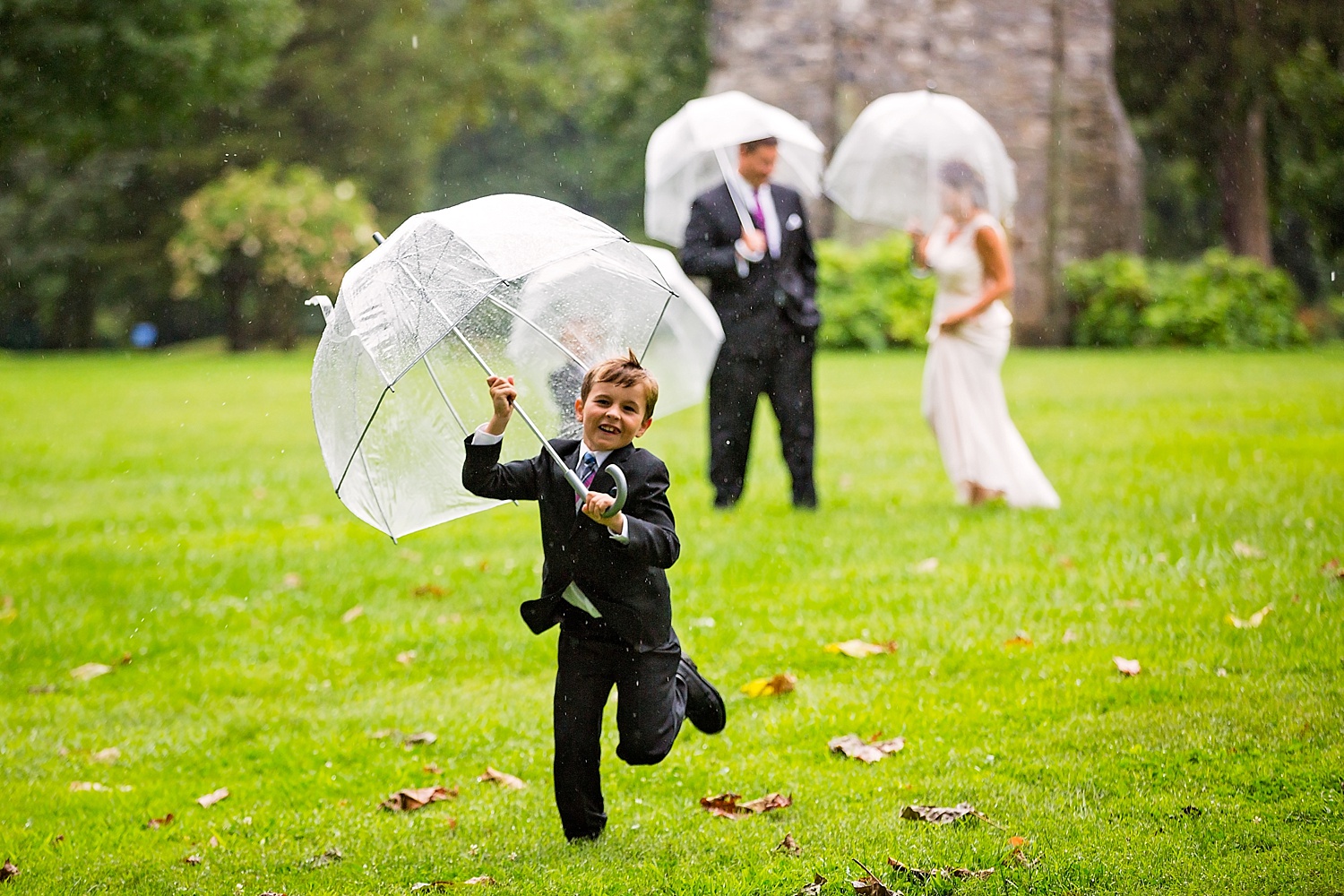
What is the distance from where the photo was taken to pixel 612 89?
145ft

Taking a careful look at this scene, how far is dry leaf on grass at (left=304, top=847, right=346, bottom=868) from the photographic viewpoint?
14.4ft

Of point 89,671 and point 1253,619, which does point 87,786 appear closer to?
point 89,671

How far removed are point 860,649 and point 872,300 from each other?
19456mm

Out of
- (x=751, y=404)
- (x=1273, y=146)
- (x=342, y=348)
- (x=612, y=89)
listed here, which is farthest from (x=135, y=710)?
(x=612, y=89)

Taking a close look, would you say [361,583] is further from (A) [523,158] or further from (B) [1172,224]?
(A) [523,158]

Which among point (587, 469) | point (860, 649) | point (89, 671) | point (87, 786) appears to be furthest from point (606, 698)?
point (89, 671)

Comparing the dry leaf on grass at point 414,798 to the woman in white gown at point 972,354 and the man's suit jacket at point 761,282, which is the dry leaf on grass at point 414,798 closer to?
the man's suit jacket at point 761,282

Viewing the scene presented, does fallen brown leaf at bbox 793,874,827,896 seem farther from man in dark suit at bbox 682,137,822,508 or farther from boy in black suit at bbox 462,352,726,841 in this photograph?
man in dark suit at bbox 682,137,822,508

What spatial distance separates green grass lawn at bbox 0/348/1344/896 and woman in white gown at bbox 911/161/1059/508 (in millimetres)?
313

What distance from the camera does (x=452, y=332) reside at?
13.4 feet

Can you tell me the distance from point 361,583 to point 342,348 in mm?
4390

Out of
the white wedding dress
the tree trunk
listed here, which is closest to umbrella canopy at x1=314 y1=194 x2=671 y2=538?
the white wedding dress

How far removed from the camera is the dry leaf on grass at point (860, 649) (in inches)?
246

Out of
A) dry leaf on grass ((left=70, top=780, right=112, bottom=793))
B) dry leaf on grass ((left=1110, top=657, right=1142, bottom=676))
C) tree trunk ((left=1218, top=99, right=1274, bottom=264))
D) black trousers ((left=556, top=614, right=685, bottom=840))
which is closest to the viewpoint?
black trousers ((left=556, top=614, right=685, bottom=840))
